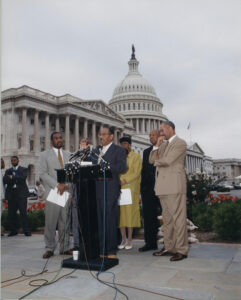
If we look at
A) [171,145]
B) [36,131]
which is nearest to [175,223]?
[171,145]

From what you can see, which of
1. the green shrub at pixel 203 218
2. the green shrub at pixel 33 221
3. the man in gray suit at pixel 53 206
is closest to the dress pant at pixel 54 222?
the man in gray suit at pixel 53 206

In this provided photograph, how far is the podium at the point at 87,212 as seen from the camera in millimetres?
5406

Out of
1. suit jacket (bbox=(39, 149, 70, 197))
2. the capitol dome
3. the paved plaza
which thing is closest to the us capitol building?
the capitol dome

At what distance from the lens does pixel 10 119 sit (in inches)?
2032

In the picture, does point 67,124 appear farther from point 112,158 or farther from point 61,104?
point 112,158

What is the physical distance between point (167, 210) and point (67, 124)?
5145 centimetres

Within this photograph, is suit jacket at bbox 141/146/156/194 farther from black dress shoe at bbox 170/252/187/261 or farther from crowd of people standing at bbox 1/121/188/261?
black dress shoe at bbox 170/252/187/261

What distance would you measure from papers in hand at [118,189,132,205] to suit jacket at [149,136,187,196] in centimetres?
77

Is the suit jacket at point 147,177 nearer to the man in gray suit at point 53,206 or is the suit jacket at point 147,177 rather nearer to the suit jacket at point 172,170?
the suit jacket at point 172,170

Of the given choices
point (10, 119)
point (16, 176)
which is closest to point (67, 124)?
point (10, 119)

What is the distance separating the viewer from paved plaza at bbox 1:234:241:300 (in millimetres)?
3900

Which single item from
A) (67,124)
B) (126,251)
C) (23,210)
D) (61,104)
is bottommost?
(126,251)

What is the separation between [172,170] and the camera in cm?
608

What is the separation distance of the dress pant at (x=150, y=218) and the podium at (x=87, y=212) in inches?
60.8
